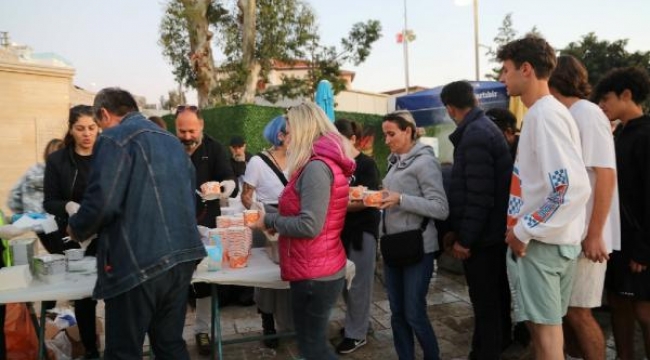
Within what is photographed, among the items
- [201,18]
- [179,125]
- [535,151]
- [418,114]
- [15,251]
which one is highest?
[201,18]

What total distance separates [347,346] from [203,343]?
3.72 ft

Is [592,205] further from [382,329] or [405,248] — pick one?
[382,329]

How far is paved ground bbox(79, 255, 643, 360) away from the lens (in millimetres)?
3459

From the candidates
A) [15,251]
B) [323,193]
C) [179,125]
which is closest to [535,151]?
[323,193]

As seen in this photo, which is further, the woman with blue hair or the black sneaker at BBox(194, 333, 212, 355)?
the black sneaker at BBox(194, 333, 212, 355)

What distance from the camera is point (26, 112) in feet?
32.7

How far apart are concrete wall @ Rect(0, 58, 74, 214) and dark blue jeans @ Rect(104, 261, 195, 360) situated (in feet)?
29.1

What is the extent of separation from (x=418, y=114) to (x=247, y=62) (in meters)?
6.14

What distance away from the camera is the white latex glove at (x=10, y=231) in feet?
8.66

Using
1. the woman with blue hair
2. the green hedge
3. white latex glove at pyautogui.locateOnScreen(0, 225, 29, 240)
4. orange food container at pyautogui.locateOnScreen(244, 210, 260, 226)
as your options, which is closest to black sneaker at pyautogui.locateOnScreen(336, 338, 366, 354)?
the woman with blue hair

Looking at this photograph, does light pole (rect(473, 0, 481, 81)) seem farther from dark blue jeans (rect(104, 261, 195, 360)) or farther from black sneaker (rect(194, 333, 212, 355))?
dark blue jeans (rect(104, 261, 195, 360))

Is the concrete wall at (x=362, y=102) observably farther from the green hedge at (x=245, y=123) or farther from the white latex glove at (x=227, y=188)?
the white latex glove at (x=227, y=188)

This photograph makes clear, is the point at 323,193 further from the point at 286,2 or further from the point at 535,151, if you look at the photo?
the point at 286,2

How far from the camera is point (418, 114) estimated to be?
936 centimetres
